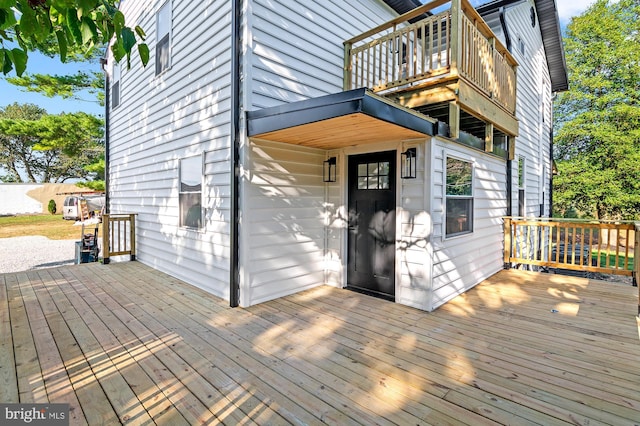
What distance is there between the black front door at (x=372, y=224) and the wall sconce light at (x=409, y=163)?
18 cm

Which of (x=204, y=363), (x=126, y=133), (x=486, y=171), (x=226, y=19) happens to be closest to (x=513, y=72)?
(x=486, y=171)

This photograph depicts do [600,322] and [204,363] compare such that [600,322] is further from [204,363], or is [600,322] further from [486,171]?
[204,363]

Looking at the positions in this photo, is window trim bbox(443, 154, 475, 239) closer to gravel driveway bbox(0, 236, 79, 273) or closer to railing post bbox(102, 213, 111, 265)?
railing post bbox(102, 213, 111, 265)

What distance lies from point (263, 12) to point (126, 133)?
5168 mm

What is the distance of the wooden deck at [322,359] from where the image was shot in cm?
208

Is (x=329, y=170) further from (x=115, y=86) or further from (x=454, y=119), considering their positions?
(x=115, y=86)

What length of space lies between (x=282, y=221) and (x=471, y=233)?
2.98 m

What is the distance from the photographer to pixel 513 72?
19.8 ft

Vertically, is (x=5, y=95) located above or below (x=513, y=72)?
above

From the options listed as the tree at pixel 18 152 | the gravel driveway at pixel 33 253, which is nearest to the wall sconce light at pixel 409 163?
the gravel driveway at pixel 33 253

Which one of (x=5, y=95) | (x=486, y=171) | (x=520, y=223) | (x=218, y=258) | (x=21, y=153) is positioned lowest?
(x=218, y=258)

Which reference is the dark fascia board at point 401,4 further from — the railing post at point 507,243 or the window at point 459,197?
the railing post at point 507,243

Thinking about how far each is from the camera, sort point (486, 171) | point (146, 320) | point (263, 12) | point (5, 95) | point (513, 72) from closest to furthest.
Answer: point (146, 320) < point (263, 12) < point (486, 171) < point (513, 72) < point (5, 95)

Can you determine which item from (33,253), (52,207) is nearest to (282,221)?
(33,253)
